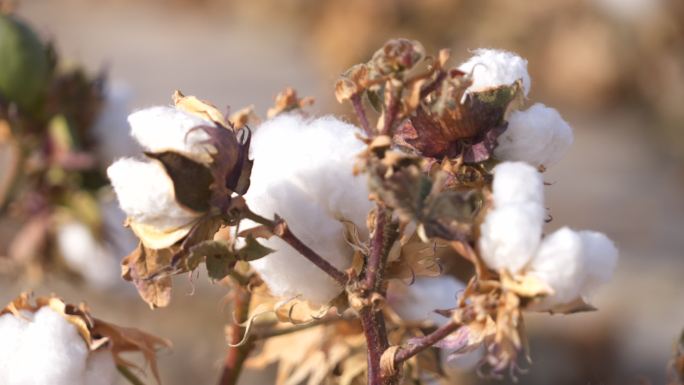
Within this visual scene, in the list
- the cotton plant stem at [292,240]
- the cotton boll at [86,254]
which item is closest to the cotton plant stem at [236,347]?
the cotton plant stem at [292,240]

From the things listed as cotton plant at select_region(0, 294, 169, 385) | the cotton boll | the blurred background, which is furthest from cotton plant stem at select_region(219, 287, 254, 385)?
the blurred background

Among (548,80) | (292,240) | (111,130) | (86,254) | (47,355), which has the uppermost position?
(292,240)

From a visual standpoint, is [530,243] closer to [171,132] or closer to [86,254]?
[171,132]

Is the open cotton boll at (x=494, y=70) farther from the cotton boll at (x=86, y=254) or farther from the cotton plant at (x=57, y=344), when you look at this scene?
the cotton boll at (x=86, y=254)

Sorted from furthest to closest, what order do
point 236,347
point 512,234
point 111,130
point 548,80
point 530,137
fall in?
point 548,80 < point 111,130 < point 236,347 < point 530,137 < point 512,234

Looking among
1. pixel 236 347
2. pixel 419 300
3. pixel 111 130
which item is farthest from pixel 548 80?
pixel 236 347

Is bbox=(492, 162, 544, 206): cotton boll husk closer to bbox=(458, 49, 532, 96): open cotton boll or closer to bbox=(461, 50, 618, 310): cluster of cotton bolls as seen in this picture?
bbox=(461, 50, 618, 310): cluster of cotton bolls
